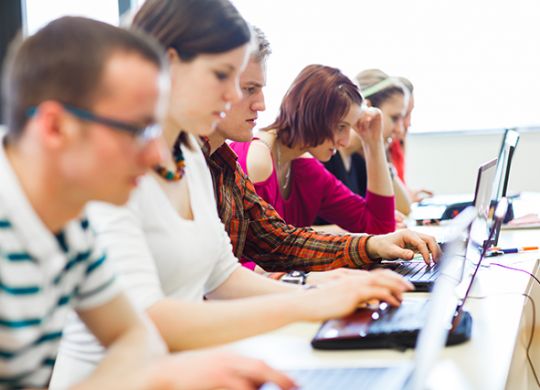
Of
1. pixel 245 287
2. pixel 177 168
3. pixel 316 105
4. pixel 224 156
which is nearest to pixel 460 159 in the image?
pixel 316 105

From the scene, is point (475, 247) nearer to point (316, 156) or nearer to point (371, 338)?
point (371, 338)

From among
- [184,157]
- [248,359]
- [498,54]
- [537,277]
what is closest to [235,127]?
[184,157]

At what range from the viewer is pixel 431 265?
172 cm

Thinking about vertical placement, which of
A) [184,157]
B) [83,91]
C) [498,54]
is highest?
[83,91]

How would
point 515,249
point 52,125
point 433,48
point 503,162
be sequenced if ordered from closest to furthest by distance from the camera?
point 52,125
point 515,249
point 503,162
point 433,48

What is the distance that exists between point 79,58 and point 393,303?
2.17 ft

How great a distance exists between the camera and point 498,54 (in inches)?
188

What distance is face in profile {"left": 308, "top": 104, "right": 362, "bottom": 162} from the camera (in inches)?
95.8

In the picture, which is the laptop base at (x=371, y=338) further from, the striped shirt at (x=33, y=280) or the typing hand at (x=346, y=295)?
the striped shirt at (x=33, y=280)

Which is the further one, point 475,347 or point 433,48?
point 433,48

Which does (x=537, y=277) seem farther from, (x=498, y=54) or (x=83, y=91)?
(x=498, y=54)

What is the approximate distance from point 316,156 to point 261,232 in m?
0.70

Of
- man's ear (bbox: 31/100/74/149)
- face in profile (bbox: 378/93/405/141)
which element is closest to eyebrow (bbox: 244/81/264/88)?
man's ear (bbox: 31/100/74/149)

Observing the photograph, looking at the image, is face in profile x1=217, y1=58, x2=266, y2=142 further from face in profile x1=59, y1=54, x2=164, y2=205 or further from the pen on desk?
face in profile x1=59, y1=54, x2=164, y2=205
